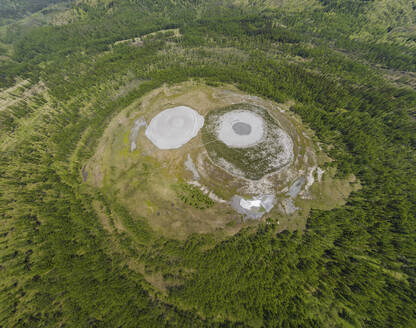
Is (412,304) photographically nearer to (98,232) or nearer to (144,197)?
(144,197)

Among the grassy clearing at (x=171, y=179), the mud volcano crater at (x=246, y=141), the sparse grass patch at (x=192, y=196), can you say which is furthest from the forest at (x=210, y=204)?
the mud volcano crater at (x=246, y=141)

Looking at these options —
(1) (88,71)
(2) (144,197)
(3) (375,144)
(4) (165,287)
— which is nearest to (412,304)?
(3) (375,144)

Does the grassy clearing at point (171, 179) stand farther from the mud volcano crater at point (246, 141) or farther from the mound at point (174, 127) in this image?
the mud volcano crater at point (246, 141)

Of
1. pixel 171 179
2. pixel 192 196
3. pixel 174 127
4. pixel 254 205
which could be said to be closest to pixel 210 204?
pixel 192 196

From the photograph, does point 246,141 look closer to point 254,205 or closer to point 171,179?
point 254,205

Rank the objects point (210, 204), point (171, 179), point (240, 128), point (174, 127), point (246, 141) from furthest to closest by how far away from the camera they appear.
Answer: point (174, 127)
point (240, 128)
point (246, 141)
point (171, 179)
point (210, 204)

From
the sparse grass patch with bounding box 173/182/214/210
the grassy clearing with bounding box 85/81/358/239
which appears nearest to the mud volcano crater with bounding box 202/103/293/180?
the grassy clearing with bounding box 85/81/358/239
